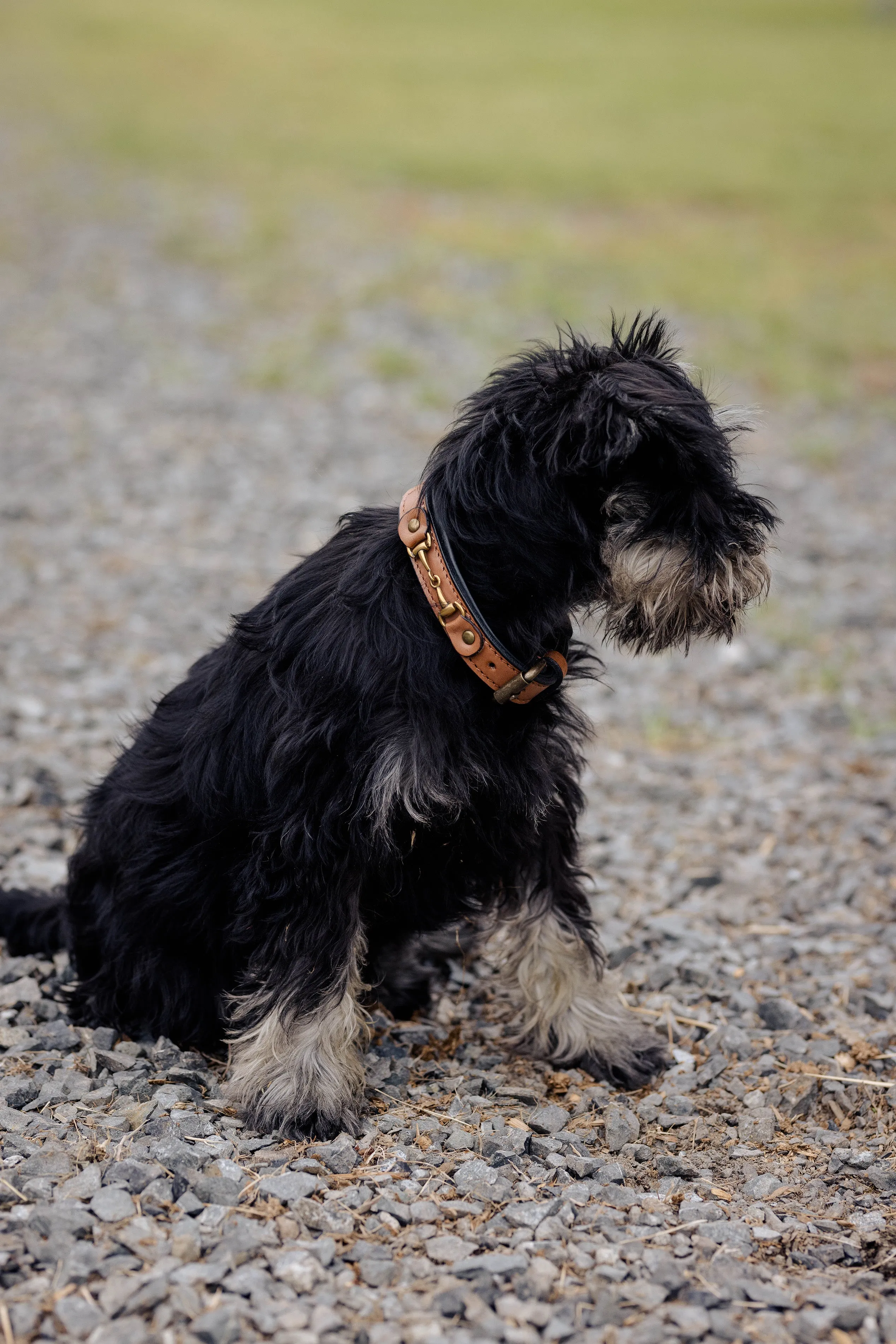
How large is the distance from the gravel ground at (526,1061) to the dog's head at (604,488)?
1703 mm

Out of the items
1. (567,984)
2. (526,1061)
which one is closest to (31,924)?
(526,1061)

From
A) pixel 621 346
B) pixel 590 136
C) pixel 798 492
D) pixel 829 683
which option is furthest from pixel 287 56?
pixel 621 346

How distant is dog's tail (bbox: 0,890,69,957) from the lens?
481 cm

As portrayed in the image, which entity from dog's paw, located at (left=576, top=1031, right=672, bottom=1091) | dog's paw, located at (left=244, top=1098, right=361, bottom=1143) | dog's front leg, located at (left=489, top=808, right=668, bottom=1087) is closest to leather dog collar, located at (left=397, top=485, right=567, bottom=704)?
dog's front leg, located at (left=489, top=808, right=668, bottom=1087)

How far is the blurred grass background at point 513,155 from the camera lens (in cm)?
1692

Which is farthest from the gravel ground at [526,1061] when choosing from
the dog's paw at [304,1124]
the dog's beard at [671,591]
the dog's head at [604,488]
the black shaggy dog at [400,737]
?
the dog's head at [604,488]

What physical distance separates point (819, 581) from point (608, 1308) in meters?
7.31

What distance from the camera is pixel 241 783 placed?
3.91 m

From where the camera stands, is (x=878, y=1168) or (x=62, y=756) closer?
(x=878, y=1168)

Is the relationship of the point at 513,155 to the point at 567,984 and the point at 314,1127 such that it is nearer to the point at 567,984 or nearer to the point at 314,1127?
the point at 567,984

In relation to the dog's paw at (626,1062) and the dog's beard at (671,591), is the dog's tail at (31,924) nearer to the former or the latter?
the dog's paw at (626,1062)

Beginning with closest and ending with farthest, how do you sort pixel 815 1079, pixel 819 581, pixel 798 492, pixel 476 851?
pixel 476 851 < pixel 815 1079 < pixel 819 581 < pixel 798 492

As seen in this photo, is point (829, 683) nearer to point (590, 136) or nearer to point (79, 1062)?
point (79, 1062)

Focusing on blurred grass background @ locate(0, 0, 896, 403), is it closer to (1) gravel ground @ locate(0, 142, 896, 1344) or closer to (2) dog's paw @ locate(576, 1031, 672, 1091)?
(1) gravel ground @ locate(0, 142, 896, 1344)
